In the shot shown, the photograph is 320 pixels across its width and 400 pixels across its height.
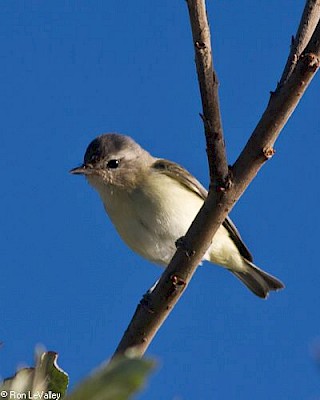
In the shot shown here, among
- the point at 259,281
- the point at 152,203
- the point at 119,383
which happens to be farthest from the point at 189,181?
the point at 119,383

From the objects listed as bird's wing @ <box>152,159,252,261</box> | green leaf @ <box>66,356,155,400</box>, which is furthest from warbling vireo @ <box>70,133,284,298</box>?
green leaf @ <box>66,356,155,400</box>

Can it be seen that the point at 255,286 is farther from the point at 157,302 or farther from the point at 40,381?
the point at 40,381

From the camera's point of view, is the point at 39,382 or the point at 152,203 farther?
the point at 152,203

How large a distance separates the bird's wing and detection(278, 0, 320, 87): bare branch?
157 inches

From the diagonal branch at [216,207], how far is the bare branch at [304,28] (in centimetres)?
25

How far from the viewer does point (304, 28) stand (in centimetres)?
248

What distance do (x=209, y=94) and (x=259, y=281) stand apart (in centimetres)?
514

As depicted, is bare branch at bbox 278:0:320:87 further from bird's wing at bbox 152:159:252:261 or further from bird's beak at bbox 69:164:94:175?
bird's beak at bbox 69:164:94:175

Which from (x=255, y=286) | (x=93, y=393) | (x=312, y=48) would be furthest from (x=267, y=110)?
(x=255, y=286)

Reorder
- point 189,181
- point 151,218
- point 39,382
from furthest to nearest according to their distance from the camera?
point 189,181
point 151,218
point 39,382

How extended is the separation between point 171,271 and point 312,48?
1011 mm

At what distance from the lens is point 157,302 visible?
264 centimetres

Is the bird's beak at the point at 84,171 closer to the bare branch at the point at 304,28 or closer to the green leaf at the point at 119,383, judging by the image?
the bare branch at the point at 304,28

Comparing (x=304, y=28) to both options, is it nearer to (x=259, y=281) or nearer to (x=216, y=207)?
(x=216, y=207)
